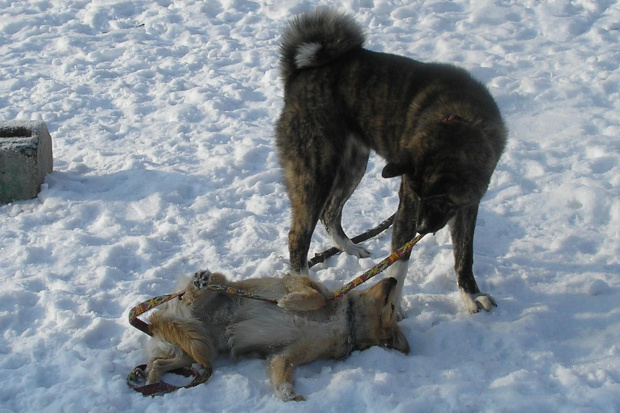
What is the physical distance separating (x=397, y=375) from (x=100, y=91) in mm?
4945

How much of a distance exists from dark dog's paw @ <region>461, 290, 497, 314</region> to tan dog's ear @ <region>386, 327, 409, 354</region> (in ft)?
1.80

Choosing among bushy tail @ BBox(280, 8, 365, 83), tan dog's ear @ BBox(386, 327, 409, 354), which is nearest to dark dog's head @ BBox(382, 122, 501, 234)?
tan dog's ear @ BBox(386, 327, 409, 354)

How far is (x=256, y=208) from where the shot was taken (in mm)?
4637

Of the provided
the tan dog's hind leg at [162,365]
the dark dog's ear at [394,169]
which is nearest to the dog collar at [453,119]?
the dark dog's ear at [394,169]

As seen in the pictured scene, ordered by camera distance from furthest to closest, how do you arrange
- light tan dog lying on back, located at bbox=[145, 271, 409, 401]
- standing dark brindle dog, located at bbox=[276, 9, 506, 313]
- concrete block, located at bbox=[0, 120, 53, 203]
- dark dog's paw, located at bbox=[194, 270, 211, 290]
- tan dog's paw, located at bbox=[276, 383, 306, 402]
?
concrete block, located at bbox=[0, 120, 53, 203]
standing dark brindle dog, located at bbox=[276, 9, 506, 313]
dark dog's paw, located at bbox=[194, 270, 211, 290]
light tan dog lying on back, located at bbox=[145, 271, 409, 401]
tan dog's paw, located at bbox=[276, 383, 306, 402]

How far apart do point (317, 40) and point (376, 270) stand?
1.55 metres

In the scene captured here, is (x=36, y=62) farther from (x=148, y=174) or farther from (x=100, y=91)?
(x=148, y=174)

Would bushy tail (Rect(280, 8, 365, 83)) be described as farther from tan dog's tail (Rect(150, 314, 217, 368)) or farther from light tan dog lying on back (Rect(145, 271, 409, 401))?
tan dog's tail (Rect(150, 314, 217, 368))

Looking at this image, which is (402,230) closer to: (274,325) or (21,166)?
(274,325)

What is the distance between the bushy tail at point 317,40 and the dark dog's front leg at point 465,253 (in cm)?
131

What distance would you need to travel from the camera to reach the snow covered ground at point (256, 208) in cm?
285

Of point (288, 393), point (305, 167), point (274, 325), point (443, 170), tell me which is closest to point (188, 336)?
point (274, 325)

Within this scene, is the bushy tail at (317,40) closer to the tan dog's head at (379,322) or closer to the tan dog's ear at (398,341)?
the tan dog's head at (379,322)

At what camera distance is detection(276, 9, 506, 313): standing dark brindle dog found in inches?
138
